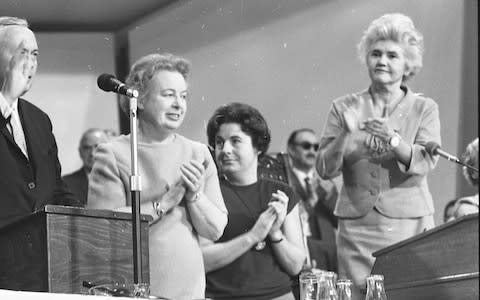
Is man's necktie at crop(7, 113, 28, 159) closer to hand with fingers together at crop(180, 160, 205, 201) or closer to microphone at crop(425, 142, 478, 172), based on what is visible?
hand with fingers together at crop(180, 160, 205, 201)

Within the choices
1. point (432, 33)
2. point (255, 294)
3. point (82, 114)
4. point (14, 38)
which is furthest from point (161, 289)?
point (432, 33)

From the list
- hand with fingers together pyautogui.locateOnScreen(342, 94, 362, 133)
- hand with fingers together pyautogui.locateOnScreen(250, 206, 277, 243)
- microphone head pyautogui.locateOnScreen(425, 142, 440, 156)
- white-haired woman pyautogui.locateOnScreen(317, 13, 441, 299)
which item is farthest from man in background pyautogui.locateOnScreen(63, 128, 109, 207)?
microphone head pyautogui.locateOnScreen(425, 142, 440, 156)

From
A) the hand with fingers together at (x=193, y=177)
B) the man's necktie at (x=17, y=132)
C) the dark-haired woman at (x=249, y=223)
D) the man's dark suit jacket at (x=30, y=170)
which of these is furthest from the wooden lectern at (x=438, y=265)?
the man's necktie at (x=17, y=132)

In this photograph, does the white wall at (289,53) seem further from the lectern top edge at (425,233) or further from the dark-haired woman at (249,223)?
the lectern top edge at (425,233)

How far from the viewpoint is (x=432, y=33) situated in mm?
4914

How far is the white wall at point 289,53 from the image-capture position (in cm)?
437

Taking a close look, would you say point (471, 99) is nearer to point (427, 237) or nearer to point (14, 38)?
point (427, 237)

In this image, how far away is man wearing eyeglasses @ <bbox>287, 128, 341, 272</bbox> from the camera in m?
4.54

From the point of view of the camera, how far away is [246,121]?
4.42 m

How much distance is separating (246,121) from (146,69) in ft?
1.57

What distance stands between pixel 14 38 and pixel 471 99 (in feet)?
7.09

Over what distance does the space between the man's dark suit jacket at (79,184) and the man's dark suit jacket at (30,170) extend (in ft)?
0.28

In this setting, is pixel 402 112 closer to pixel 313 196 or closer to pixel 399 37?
pixel 399 37

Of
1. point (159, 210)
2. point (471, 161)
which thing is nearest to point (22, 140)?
point (159, 210)
